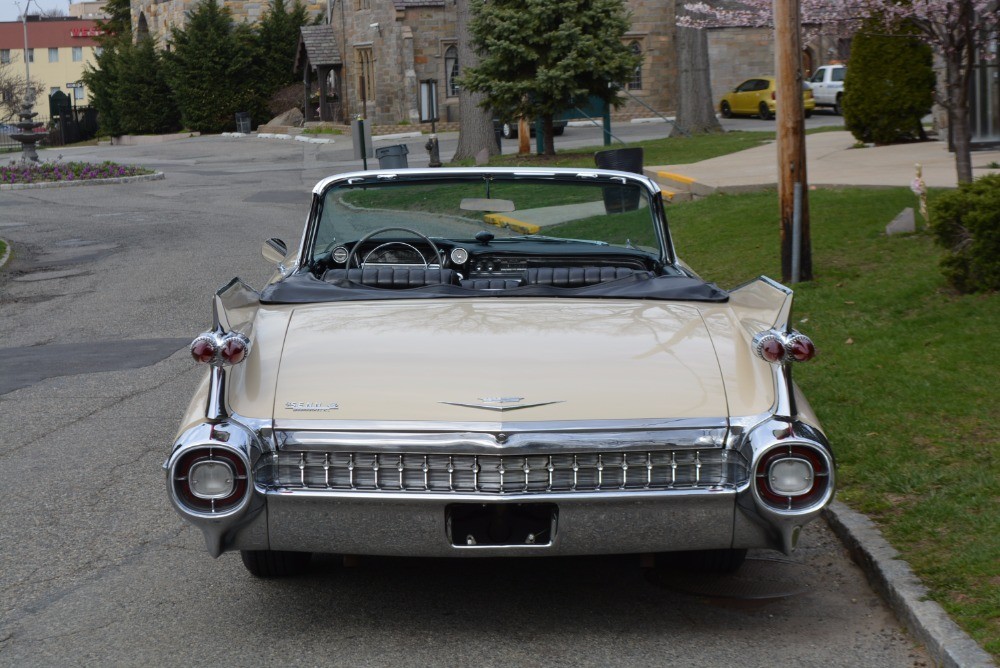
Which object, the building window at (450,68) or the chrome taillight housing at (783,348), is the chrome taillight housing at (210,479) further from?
the building window at (450,68)

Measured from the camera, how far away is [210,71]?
173 feet

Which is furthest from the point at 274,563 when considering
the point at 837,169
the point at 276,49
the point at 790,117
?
the point at 276,49

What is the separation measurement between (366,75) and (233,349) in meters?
49.3

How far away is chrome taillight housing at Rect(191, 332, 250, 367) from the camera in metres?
4.15

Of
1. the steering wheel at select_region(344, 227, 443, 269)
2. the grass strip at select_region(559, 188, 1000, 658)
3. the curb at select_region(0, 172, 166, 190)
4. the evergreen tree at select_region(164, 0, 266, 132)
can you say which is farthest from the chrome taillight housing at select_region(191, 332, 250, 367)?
the evergreen tree at select_region(164, 0, 266, 132)

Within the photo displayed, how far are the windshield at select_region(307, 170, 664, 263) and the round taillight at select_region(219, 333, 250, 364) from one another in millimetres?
1481

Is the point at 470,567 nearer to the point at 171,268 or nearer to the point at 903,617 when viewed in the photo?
the point at 903,617

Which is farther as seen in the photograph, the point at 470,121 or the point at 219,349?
the point at 470,121

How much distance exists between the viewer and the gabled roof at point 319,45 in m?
52.2

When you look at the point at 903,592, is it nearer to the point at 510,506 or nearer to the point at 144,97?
the point at 510,506

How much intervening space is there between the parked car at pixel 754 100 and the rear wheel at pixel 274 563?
39.1 metres

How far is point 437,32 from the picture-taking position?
165ft

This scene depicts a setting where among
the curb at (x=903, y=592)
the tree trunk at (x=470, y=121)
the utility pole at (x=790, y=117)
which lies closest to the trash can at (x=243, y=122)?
the tree trunk at (x=470, y=121)

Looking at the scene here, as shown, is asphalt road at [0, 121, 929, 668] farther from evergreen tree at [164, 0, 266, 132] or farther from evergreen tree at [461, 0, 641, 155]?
evergreen tree at [164, 0, 266, 132]
